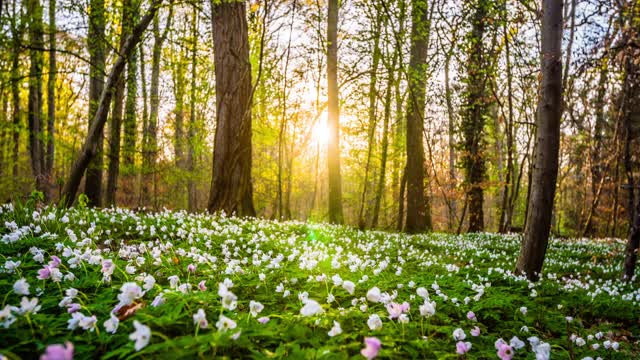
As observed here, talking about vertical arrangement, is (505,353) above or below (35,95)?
below

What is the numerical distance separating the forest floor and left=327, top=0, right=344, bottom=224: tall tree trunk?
321 inches

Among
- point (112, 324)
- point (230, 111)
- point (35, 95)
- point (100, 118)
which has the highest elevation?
point (35, 95)

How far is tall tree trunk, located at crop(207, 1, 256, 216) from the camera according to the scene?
413 inches

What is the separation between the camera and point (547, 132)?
5988 mm

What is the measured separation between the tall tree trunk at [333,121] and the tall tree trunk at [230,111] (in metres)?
5.28

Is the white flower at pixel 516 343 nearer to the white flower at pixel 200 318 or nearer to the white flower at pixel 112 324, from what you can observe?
the white flower at pixel 200 318

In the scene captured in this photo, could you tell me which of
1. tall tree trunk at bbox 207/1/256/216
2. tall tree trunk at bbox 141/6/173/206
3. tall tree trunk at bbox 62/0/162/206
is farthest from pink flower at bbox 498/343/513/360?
tall tree trunk at bbox 141/6/173/206

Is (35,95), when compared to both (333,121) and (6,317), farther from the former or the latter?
(6,317)

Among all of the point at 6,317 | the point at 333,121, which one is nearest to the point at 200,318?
the point at 6,317

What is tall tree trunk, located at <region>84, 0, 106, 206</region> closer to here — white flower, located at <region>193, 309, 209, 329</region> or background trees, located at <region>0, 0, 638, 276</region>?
background trees, located at <region>0, 0, 638, 276</region>

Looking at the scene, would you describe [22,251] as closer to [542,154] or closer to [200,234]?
[200,234]

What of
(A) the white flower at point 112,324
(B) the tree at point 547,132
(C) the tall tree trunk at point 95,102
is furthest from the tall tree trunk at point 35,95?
(B) the tree at point 547,132

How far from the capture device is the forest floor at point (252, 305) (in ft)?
6.04

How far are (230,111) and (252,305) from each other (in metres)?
9.20
